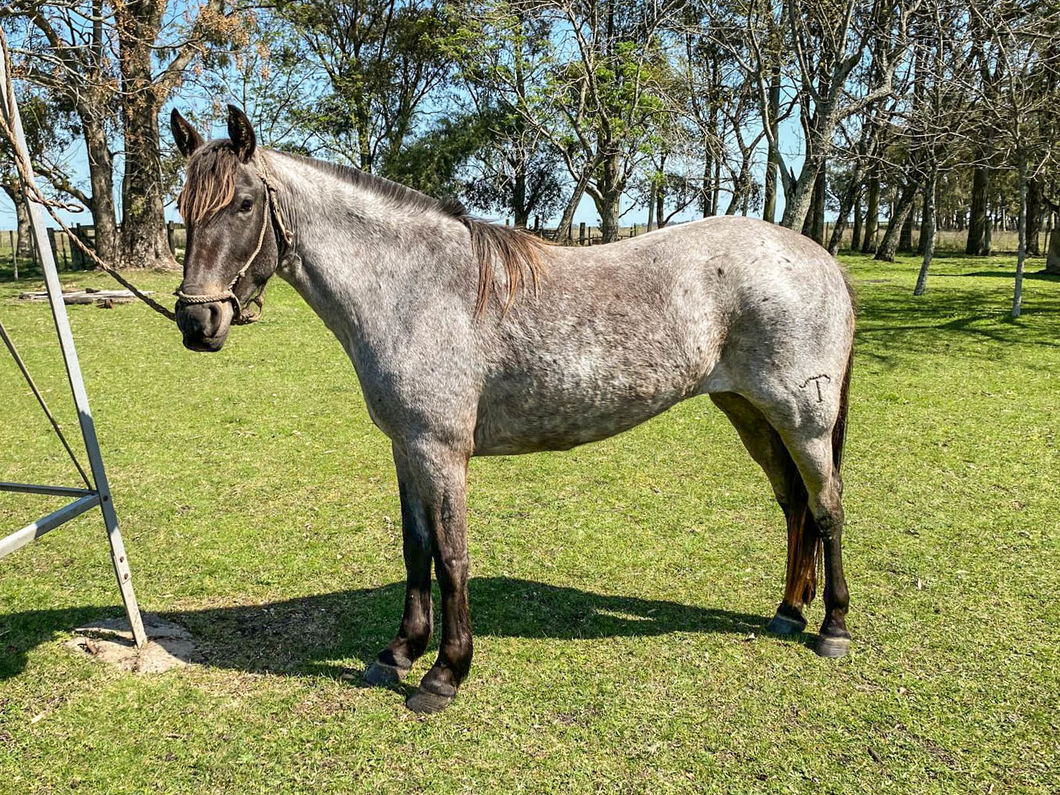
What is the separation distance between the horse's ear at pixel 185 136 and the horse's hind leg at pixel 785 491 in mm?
2793

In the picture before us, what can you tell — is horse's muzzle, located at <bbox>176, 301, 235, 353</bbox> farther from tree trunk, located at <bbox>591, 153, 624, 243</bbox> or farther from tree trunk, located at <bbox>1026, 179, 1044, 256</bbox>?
tree trunk, located at <bbox>1026, 179, 1044, 256</bbox>

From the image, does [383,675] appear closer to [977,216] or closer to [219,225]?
[219,225]

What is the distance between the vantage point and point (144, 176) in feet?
60.8

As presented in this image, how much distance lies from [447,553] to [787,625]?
1929mm

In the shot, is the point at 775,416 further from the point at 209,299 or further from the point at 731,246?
the point at 209,299

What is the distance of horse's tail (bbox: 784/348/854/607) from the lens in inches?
143

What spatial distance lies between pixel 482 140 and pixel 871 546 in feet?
98.5

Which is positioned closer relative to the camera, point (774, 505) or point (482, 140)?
point (774, 505)

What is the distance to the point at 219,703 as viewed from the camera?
309 cm

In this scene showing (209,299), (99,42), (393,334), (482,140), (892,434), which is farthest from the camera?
(482,140)

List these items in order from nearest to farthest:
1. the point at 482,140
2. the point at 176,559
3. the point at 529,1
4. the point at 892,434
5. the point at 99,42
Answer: the point at 176,559 → the point at 892,434 → the point at 99,42 → the point at 529,1 → the point at 482,140

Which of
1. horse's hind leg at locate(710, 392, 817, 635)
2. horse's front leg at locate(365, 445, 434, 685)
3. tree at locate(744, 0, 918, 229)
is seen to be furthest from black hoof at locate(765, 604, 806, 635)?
tree at locate(744, 0, 918, 229)

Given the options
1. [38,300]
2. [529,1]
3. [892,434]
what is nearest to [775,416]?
[892,434]

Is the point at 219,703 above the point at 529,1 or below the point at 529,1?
below
